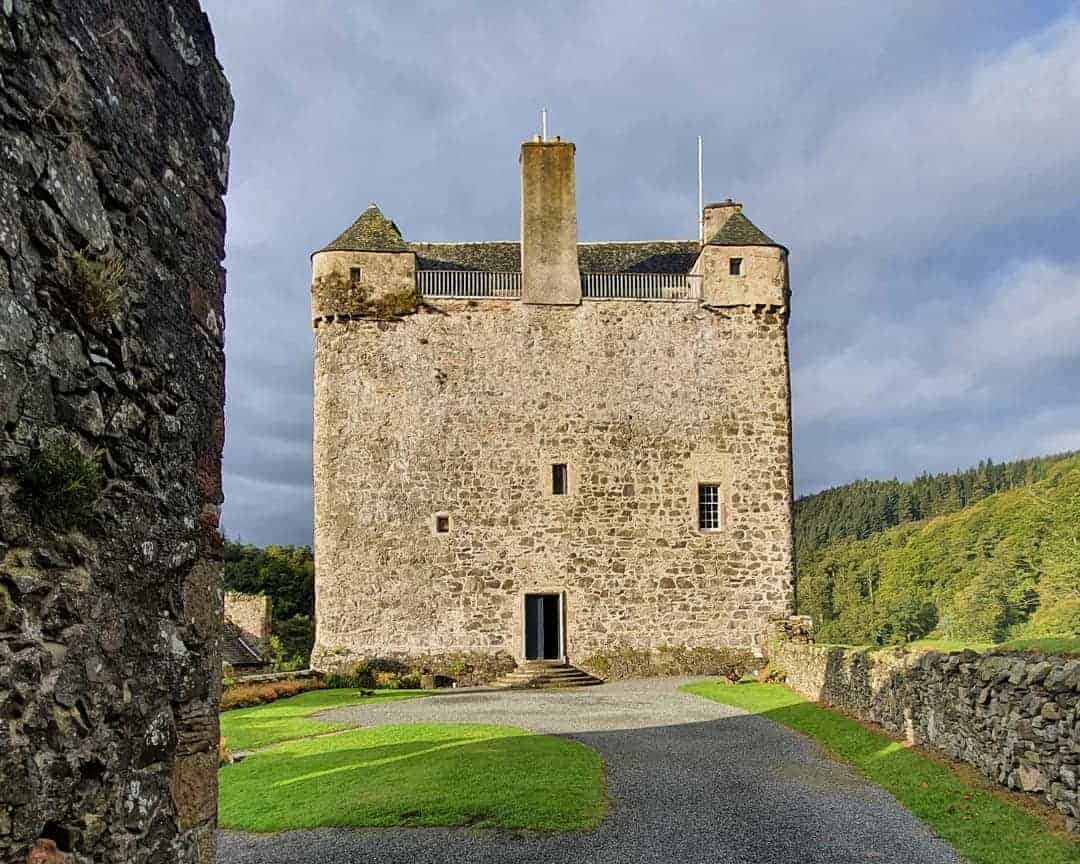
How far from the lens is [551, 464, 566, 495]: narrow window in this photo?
2450 cm

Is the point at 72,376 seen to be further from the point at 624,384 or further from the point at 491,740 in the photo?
the point at 624,384

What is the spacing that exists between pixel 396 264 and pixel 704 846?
18.9m

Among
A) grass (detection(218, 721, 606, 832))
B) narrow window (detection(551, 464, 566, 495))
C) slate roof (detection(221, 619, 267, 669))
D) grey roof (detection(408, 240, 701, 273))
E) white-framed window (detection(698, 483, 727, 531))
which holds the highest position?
grey roof (detection(408, 240, 701, 273))

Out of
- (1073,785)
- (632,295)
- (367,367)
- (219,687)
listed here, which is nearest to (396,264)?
(367,367)

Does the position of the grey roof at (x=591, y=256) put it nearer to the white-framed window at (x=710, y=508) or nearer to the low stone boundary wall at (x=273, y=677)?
the white-framed window at (x=710, y=508)

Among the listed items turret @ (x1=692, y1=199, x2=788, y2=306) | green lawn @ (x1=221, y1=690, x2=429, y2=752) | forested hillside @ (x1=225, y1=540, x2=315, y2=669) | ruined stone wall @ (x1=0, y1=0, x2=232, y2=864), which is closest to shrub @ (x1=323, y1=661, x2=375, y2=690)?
green lawn @ (x1=221, y1=690, x2=429, y2=752)

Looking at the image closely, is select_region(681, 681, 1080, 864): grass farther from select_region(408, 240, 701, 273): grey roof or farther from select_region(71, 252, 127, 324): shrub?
select_region(408, 240, 701, 273): grey roof

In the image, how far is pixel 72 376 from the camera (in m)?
3.18

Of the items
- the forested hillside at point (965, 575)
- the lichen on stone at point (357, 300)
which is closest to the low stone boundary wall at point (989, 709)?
the lichen on stone at point (357, 300)

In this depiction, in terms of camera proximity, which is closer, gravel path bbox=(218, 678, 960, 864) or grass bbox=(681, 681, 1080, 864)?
grass bbox=(681, 681, 1080, 864)

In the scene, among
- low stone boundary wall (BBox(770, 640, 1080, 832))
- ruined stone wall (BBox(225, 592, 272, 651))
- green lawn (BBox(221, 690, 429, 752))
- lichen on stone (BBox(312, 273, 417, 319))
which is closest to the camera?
low stone boundary wall (BBox(770, 640, 1080, 832))

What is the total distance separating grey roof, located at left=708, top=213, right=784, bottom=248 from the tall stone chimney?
3.87 m

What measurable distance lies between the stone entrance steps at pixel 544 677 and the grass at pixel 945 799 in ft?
25.0

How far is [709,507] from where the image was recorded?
24844 mm
